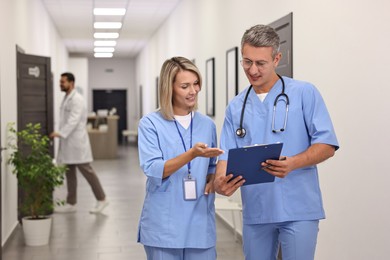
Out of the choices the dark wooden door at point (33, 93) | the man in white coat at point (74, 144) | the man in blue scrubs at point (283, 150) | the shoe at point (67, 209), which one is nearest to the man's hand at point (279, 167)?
the man in blue scrubs at point (283, 150)

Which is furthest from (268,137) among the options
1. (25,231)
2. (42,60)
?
(42,60)

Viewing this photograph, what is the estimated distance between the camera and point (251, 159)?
7.21 feet

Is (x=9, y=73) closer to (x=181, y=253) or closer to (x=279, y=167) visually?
(x=181, y=253)

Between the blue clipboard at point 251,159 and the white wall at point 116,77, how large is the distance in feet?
65.8

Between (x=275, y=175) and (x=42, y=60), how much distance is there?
16.7 feet

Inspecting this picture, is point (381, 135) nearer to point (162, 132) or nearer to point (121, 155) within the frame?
point (162, 132)

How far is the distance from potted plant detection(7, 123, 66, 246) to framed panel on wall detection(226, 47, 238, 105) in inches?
73.7

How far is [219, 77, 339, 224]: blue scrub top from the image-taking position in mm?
2342

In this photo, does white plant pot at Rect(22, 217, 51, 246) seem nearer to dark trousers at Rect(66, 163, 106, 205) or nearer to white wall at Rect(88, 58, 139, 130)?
dark trousers at Rect(66, 163, 106, 205)

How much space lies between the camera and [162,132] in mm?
2436

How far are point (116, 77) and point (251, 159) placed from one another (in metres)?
20.8

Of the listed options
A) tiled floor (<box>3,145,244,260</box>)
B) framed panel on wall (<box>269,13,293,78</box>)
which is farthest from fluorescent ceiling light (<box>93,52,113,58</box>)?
framed panel on wall (<box>269,13,293,78</box>)

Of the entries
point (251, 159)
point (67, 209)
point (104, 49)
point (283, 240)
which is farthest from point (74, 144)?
point (104, 49)

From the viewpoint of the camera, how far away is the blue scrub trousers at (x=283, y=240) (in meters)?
2.32
